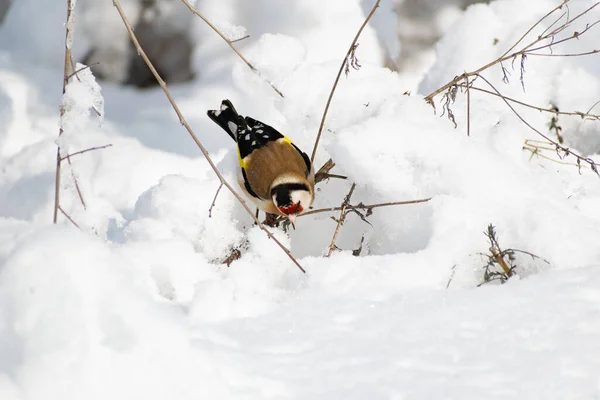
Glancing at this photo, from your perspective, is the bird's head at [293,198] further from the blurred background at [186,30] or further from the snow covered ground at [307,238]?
the blurred background at [186,30]

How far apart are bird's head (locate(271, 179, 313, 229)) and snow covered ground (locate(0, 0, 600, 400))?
0.15 metres

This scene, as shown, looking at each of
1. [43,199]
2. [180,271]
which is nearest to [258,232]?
[180,271]

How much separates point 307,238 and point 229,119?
2.84 ft

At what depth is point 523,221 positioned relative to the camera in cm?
230

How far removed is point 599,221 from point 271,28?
7.60 feet

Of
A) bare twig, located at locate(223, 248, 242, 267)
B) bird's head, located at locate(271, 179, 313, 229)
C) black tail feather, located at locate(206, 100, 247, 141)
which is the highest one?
black tail feather, located at locate(206, 100, 247, 141)

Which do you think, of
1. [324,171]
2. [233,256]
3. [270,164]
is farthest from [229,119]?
[233,256]

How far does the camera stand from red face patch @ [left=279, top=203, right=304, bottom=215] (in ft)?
8.77

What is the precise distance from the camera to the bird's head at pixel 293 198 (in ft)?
8.77

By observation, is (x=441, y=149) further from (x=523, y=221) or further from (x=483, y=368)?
(x=483, y=368)

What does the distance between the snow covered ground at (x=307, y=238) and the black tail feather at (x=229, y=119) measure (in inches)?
7.8

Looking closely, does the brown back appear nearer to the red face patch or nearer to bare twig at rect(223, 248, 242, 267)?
the red face patch

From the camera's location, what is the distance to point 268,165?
3.07m

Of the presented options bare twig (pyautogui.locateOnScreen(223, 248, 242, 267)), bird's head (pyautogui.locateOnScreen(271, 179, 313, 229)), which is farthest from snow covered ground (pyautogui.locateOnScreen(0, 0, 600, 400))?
bird's head (pyautogui.locateOnScreen(271, 179, 313, 229))
